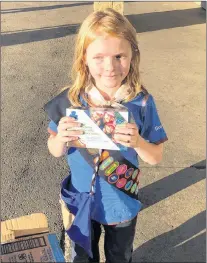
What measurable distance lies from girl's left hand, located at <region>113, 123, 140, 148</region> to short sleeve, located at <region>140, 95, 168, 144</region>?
0.29 metres

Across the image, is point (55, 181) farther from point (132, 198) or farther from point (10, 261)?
point (10, 261)

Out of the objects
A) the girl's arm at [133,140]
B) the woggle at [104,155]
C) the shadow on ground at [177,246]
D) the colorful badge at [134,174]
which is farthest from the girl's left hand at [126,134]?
the shadow on ground at [177,246]

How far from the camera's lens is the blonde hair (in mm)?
2158

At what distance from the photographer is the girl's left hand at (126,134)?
2.00 m

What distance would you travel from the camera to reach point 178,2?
11.2m

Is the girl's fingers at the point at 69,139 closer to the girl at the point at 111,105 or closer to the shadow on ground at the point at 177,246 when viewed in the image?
the girl at the point at 111,105

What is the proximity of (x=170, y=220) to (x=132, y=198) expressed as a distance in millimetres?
1504

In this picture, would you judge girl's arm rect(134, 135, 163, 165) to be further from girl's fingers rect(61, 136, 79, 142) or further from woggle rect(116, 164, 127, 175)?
girl's fingers rect(61, 136, 79, 142)

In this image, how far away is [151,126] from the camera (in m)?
2.34

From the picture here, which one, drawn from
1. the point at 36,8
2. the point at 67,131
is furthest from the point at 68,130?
the point at 36,8

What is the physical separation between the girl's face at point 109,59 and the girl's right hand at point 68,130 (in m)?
0.30

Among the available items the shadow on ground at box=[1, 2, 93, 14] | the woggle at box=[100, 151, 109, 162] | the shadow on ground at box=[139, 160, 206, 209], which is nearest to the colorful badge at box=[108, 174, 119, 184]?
the woggle at box=[100, 151, 109, 162]

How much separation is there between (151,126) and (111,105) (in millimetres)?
253

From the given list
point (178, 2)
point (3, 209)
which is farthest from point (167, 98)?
point (178, 2)
